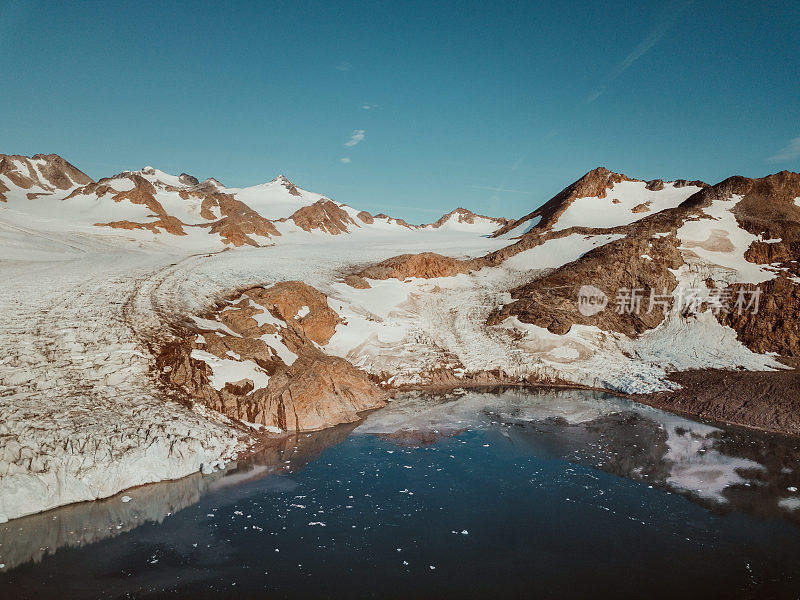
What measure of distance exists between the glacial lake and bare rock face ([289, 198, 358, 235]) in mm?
78213

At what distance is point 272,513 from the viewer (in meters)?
13.5

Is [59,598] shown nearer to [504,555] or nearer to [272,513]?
[272,513]

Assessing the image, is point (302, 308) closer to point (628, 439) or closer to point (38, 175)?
point (628, 439)

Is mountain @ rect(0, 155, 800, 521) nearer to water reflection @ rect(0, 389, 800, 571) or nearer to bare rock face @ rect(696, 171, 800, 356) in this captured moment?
bare rock face @ rect(696, 171, 800, 356)

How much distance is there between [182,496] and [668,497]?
1639 centimetres

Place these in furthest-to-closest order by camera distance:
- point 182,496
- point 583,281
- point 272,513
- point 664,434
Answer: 1. point 583,281
2. point 664,434
3. point 182,496
4. point 272,513

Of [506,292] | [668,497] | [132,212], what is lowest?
[668,497]

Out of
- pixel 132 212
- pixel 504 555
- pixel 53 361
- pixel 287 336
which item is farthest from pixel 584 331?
pixel 132 212

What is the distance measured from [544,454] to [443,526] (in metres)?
7.44

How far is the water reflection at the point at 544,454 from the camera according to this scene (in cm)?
1278

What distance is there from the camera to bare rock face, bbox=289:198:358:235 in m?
93.9

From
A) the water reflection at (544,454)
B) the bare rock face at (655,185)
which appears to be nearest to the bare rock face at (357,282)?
the water reflection at (544,454)

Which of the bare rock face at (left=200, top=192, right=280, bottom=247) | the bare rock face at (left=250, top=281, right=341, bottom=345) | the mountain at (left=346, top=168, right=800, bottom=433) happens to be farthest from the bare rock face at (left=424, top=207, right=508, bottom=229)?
the bare rock face at (left=250, top=281, right=341, bottom=345)

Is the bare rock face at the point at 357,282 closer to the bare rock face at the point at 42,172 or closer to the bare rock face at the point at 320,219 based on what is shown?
the bare rock face at the point at 320,219
